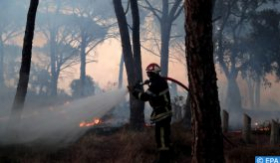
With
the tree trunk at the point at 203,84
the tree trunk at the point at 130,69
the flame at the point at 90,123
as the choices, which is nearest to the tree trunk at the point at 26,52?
the tree trunk at the point at 130,69

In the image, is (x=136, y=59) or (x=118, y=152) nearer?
(x=118, y=152)

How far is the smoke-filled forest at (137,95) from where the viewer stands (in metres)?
6.41

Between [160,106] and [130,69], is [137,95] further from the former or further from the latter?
[130,69]

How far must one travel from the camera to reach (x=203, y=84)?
632 centimetres

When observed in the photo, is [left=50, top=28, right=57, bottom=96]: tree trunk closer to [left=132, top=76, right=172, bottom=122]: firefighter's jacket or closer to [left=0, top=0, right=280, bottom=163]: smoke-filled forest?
[left=0, top=0, right=280, bottom=163]: smoke-filled forest

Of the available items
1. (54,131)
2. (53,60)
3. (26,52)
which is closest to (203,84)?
(26,52)

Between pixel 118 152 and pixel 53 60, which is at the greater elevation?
pixel 53 60

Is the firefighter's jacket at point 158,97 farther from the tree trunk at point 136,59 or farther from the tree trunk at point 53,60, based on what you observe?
the tree trunk at point 53,60

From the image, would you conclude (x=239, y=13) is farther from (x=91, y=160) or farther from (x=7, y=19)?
(x=91, y=160)

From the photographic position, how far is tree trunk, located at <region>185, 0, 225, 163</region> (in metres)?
6.33

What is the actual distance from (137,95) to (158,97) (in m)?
0.47

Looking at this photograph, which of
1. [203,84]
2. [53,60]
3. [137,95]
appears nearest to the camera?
[203,84]

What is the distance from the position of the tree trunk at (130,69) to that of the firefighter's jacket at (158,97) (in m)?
6.06

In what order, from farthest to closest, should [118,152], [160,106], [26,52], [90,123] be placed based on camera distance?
1. [90,123]
2. [26,52]
3. [118,152]
4. [160,106]
